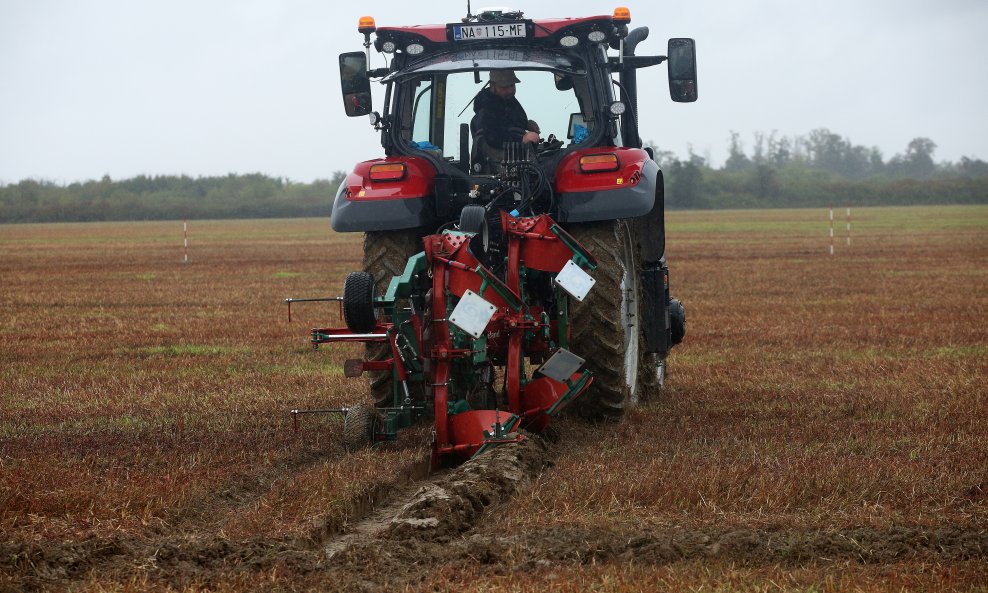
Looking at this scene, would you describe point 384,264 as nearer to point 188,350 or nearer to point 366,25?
point 366,25

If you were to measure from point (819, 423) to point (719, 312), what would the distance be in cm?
762

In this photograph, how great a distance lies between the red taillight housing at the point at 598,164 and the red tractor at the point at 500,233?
0.01m

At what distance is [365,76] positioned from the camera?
816cm

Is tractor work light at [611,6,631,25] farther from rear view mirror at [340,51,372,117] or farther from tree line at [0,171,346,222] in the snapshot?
tree line at [0,171,346,222]

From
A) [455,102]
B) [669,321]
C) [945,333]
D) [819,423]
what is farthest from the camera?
[945,333]

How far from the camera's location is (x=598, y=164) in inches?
300

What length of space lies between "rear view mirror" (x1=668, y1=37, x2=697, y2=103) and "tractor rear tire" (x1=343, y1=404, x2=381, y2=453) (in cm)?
282

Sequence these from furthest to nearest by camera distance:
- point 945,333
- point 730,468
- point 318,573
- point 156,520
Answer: point 945,333 → point 730,468 → point 156,520 → point 318,573

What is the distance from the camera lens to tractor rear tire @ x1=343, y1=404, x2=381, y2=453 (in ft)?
23.3

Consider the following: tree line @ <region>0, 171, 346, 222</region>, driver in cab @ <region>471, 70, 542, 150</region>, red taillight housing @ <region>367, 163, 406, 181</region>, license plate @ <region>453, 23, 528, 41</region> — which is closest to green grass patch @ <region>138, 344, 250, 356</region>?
red taillight housing @ <region>367, 163, 406, 181</region>

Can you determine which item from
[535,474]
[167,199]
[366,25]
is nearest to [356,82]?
[366,25]

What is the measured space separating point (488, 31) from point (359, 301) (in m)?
2.21

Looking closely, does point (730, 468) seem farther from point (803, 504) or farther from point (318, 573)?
point (318, 573)

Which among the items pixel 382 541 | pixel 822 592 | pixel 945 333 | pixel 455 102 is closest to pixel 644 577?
pixel 822 592
